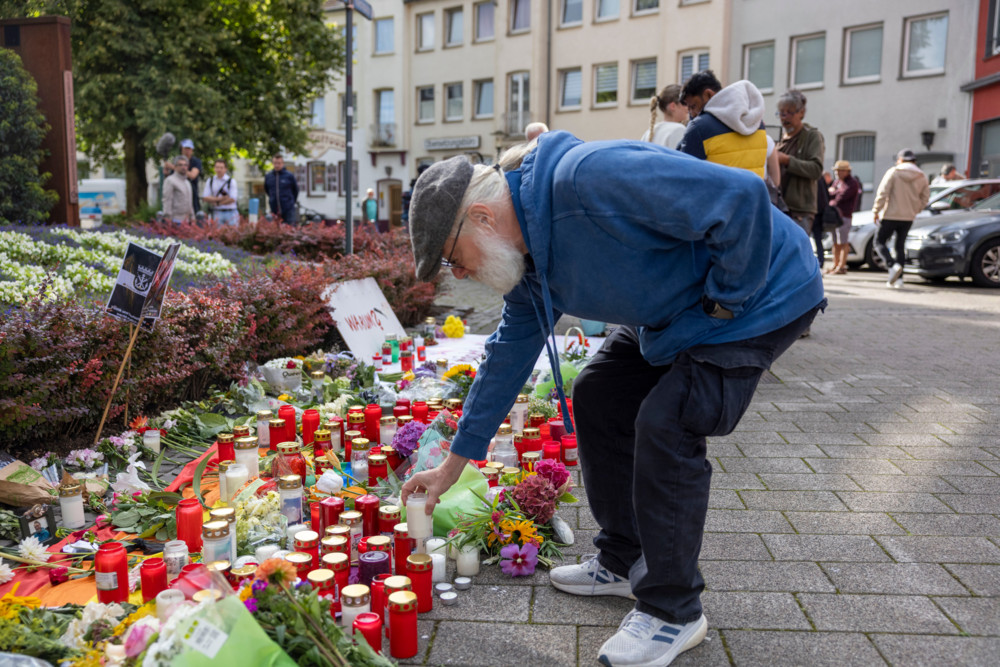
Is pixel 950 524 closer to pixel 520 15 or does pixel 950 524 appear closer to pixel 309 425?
pixel 309 425

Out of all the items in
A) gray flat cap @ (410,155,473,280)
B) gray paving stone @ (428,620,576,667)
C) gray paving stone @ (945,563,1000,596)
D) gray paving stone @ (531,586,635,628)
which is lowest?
gray paving stone @ (531,586,635,628)

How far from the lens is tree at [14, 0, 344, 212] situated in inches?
749

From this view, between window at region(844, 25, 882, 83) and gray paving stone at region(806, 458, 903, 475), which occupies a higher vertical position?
window at region(844, 25, 882, 83)

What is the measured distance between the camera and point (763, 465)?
4062mm

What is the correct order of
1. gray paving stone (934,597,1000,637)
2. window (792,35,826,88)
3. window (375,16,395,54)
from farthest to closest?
window (375,16,395,54), window (792,35,826,88), gray paving stone (934,597,1000,637)

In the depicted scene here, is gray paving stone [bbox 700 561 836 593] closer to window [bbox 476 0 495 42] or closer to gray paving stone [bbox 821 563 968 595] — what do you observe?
gray paving stone [bbox 821 563 968 595]

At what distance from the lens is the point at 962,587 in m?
2.73

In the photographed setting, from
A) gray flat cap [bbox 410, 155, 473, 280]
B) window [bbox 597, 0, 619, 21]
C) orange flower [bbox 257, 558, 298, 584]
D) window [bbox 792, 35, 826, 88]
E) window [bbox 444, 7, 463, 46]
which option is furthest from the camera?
window [bbox 444, 7, 463, 46]

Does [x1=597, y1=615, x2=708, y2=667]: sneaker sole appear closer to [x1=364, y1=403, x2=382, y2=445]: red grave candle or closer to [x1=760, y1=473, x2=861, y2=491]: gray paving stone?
[x1=760, y1=473, x2=861, y2=491]: gray paving stone

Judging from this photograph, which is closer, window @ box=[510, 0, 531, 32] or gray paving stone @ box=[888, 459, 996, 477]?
gray paving stone @ box=[888, 459, 996, 477]

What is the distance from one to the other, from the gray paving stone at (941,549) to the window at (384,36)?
3717 cm

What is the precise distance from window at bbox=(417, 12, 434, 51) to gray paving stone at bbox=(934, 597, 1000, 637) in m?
36.6

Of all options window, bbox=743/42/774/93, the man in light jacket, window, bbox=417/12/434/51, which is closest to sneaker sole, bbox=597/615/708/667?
the man in light jacket

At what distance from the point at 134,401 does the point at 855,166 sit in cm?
2523
